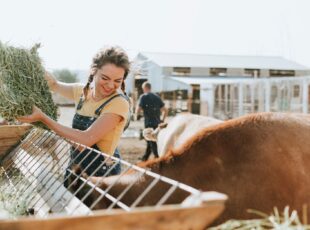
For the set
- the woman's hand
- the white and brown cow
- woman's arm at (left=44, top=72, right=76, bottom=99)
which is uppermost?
woman's arm at (left=44, top=72, right=76, bottom=99)

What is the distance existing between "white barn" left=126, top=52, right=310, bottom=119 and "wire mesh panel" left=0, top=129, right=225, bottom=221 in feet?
51.1

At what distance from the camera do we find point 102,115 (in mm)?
3371

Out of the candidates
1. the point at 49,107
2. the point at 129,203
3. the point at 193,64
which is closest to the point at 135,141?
the point at 49,107

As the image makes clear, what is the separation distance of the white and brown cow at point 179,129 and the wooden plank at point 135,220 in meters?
7.74

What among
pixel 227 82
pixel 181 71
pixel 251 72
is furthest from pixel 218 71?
pixel 227 82

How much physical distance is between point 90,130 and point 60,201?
1050 millimetres

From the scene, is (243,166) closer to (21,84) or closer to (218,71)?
(21,84)

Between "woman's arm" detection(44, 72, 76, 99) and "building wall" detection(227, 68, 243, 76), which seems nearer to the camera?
"woman's arm" detection(44, 72, 76, 99)

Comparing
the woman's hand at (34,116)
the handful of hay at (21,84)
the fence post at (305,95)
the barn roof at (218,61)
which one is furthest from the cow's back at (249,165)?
the barn roof at (218,61)

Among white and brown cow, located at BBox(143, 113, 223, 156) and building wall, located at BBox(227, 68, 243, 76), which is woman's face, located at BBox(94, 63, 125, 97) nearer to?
white and brown cow, located at BBox(143, 113, 223, 156)

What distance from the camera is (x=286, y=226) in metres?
1.50

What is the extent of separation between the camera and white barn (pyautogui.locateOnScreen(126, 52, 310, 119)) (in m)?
21.4

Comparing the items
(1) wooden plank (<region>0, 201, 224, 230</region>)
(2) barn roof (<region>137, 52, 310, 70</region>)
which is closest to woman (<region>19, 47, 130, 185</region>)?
(1) wooden plank (<region>0, 201, 224, 230</region>)

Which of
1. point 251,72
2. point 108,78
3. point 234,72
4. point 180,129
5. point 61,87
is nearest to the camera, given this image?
point 108,78
